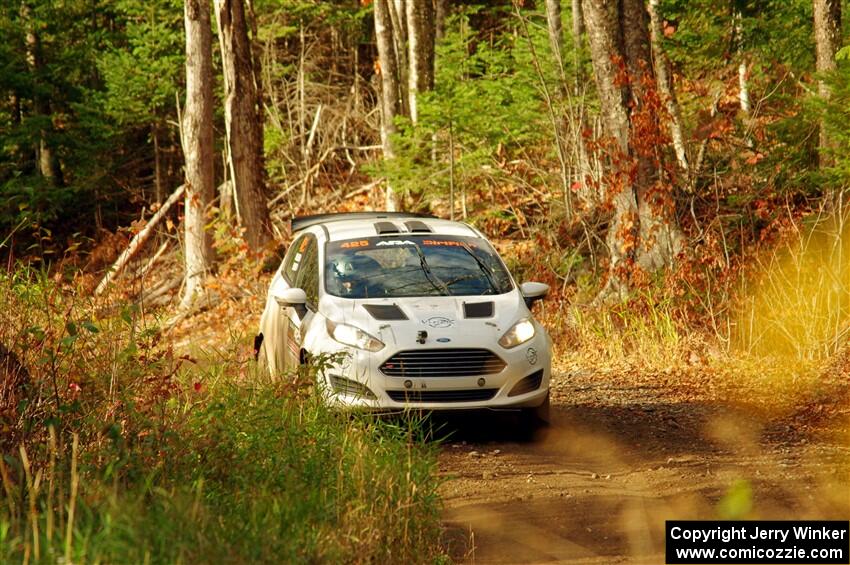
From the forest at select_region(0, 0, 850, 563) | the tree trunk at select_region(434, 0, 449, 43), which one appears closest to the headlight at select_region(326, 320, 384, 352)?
the forest at select_region(0, 0, 850, 563)

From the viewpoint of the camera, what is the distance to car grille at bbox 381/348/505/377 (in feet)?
30.3

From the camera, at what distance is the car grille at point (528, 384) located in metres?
9.53

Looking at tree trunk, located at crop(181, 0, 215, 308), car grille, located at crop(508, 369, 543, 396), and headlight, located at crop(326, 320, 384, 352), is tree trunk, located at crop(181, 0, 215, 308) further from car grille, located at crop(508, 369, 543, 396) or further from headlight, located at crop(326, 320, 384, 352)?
car grille, located at crop(508, 369, 543, 396)

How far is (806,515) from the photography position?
7312 mm

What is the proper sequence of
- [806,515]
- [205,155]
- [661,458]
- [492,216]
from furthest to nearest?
1. [205,155]
2. [492,216]
3. [661,458]
4. [806,515]

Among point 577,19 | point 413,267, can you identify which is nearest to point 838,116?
point 413,267

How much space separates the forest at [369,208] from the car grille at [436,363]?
1.51 ft

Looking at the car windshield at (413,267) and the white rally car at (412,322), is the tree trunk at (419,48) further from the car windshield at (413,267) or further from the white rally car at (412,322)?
the car windshield at (413,267)

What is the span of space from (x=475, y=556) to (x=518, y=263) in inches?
501

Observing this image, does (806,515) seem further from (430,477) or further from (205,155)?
(205,155)

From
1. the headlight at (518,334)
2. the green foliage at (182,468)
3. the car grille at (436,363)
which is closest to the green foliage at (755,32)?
the headlight at (518,334)

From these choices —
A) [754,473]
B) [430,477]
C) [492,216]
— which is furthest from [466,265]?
[492,216]

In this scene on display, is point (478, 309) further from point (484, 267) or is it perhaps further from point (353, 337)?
point (353, 337)

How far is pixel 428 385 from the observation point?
364 inches
